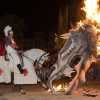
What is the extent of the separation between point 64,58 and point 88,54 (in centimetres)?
83

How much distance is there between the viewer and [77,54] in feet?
21.9

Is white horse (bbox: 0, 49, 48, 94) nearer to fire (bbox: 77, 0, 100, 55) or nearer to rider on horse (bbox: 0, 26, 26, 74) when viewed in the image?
rider on horse (bbox: 0, 26, 26, 74)


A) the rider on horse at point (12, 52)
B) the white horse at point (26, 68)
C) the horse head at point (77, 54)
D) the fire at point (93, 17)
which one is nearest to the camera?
the horse head at point (77, 54)

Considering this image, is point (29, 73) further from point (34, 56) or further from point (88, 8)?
point (88, 8)

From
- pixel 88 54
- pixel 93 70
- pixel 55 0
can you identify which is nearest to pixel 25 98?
pixel 88 54

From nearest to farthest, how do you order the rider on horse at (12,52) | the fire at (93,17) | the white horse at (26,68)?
the fire at (93,17) < the rider on horse at (12,52) < the white horse at (26,68)

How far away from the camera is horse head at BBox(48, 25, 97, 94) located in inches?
261

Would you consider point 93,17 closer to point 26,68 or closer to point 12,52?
point 26,68

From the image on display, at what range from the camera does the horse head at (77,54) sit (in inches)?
261

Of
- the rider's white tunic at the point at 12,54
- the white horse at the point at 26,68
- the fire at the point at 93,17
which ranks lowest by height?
the white horse at the point at 26,68

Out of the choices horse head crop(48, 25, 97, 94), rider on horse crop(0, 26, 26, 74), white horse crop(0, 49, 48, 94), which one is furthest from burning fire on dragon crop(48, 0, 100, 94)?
rider on horse crop(0, 26, 26, 74)

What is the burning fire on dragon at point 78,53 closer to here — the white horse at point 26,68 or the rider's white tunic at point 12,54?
the white horse at point 26,68

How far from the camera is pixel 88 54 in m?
6.79

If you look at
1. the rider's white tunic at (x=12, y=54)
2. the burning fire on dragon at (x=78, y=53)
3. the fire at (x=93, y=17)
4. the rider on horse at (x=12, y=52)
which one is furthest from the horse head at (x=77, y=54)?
the rider's white tunic at (x=12, y=54)
